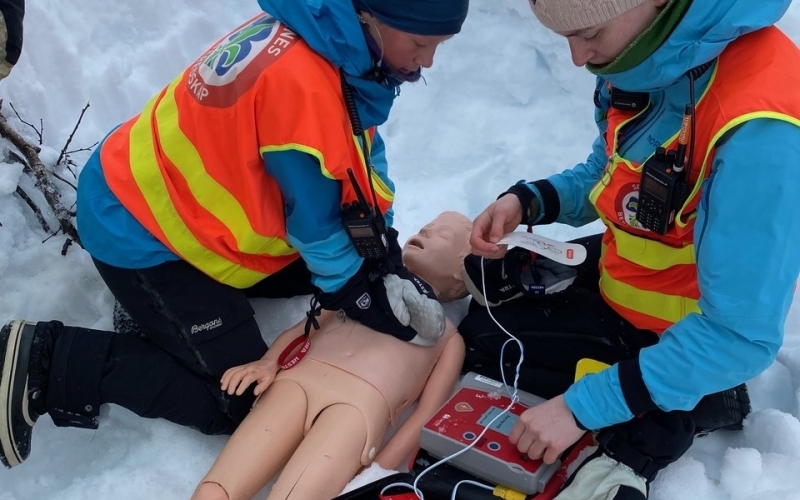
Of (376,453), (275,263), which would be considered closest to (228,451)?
(376,453)

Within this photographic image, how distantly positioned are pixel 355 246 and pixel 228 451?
2.05 ft

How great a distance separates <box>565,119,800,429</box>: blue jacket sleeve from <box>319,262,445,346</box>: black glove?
65 cm

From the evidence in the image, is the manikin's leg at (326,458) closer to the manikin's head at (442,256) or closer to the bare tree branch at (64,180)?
the manikin's head at (442,256)

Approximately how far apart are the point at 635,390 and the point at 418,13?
1.01 m

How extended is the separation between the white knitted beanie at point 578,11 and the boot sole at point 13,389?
5.33 feet

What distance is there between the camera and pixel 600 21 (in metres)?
1.45

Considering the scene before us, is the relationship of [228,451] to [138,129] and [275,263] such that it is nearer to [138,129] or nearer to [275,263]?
[275,263]

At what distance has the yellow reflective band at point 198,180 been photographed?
1968 millimetres

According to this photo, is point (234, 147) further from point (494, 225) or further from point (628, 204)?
point (628, 204)

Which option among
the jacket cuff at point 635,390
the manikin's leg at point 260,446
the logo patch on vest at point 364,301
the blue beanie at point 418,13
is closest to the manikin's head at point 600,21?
the blue beanie at point 418,13

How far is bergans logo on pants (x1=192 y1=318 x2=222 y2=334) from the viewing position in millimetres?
2158

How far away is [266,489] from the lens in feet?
6.57

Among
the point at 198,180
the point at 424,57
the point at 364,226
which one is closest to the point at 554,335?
the point at 364,226

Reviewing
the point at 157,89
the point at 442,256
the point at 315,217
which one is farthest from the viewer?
the point at 157,89
